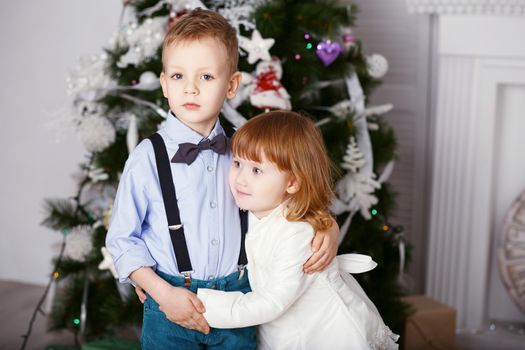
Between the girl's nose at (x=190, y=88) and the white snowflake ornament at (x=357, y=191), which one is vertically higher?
the girl's nose at (x=190, y=88)

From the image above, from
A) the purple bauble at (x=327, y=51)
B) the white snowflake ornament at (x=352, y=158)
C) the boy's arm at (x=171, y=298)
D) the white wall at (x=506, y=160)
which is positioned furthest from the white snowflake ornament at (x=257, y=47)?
the white wall at (x=506, y=160)

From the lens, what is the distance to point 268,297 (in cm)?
147

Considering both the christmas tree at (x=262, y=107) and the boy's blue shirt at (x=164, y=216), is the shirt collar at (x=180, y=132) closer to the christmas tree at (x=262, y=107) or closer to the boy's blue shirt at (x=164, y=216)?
the boy's blue shirt at (x=164, y=216)

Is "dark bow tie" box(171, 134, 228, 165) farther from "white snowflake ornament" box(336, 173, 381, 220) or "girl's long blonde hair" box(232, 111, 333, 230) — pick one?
"white snowflake ornament" box(336, 173, 381, 220)

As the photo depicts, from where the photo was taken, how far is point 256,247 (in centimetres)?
153

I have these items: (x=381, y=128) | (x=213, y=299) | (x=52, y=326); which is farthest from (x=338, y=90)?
(x=52, y=326)

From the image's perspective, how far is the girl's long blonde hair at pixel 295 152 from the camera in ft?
4.92

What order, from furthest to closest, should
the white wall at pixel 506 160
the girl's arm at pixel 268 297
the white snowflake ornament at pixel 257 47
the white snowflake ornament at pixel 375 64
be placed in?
the white wall at pixel 506 160, the white snowflake ornament at pixel 375 64, the white snowflake ornament at pixel 257 47, the girl's arm at pixel 268 297

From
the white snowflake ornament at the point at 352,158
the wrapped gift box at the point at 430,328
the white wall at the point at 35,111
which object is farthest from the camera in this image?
the white wall at the point at 35,111

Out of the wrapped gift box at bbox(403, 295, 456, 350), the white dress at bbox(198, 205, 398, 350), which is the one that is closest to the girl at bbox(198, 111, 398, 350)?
the white dress at bbox(198, 205, 398, 350)

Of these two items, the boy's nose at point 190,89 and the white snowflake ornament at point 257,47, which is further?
the white snowflake ornament at point 257,47

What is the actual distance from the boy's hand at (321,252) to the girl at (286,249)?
1cm

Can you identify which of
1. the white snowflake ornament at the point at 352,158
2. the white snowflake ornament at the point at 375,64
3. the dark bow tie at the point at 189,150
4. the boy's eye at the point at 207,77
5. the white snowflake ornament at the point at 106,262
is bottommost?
the white snowflake ornament at the point at 106,262

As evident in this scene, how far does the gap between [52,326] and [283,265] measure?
4.55 feet
